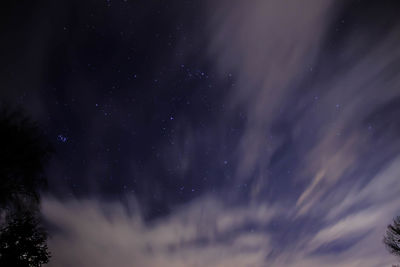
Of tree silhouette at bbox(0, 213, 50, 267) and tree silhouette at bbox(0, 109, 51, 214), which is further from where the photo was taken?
tree silhouette at bbox(0, 213, 50, 267)

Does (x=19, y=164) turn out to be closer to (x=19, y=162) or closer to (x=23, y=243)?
(x=19, y=162)

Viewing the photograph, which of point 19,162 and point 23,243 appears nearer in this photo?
point 19,162

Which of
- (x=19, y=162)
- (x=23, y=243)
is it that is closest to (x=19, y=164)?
(x=19, y=162)

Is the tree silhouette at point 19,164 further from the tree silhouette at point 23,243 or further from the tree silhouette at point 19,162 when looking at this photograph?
the tree silhouette at point 23,243

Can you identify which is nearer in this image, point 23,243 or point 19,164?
point 19,164

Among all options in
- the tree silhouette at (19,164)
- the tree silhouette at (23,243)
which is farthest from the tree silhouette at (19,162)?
the tree silhouette at (23,243)

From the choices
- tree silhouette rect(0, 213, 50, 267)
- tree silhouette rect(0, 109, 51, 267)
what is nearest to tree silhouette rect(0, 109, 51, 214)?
tree silhouette rect(0, 109, 51, 267)

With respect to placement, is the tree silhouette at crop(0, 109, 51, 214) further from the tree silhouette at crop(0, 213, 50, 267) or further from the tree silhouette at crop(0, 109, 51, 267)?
the tree silhouette at crop(0, 213, 50, 267)

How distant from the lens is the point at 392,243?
74.2 feet

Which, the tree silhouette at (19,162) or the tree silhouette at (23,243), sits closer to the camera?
the tree silhouette at (19,162)

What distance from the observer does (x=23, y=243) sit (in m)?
15.4

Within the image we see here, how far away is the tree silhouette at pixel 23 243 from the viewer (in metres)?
14.5

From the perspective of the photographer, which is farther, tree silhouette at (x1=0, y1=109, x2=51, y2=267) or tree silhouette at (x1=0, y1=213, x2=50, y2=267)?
tree silhouette at (x1=0, y1=213, x2=50, y2=267)

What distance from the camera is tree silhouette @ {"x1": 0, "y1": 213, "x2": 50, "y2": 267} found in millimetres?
14492
